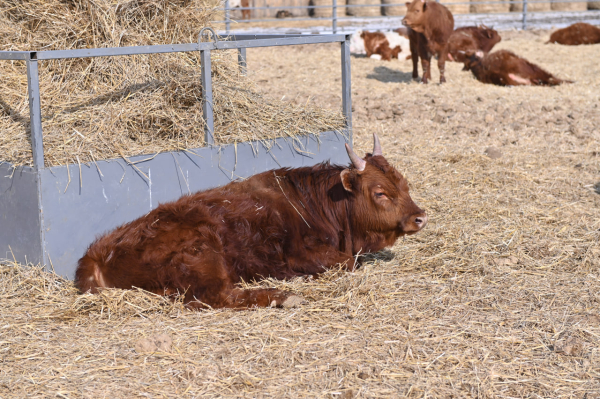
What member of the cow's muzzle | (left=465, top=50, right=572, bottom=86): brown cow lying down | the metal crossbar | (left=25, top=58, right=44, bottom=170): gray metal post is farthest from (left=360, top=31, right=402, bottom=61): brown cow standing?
(left=25, top=58, right=44, bottom=170): gray metal post

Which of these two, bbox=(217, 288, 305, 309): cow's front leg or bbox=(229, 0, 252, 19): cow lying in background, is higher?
bbox=(229, 0, 252, 19): cow lying in background

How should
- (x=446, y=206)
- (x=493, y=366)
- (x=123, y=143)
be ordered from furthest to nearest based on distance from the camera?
(x=446, y=206) → (x=123, y=143) → (x=493, y=366)

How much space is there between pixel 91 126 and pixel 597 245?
3.72 metres

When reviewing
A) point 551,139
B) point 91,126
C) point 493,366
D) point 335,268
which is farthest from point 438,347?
point 551,139

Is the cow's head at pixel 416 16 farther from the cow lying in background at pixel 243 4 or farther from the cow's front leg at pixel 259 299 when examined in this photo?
the cow lying in background at pixel 243 4

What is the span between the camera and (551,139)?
8.17m

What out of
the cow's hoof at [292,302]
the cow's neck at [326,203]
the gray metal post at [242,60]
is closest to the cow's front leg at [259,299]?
the cow's hoof at [292,302]

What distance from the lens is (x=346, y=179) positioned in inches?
176

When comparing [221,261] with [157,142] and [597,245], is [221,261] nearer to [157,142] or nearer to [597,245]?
[157,142]

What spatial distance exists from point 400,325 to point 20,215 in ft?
8.13

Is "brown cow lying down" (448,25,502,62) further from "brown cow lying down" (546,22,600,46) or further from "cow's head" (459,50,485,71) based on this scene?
"brown cow lying down" (546,22,600,46)

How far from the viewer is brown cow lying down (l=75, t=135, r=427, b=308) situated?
13.2 ft

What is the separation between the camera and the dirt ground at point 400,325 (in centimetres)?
309

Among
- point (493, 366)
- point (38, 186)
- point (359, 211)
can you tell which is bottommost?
point (493, 366)
